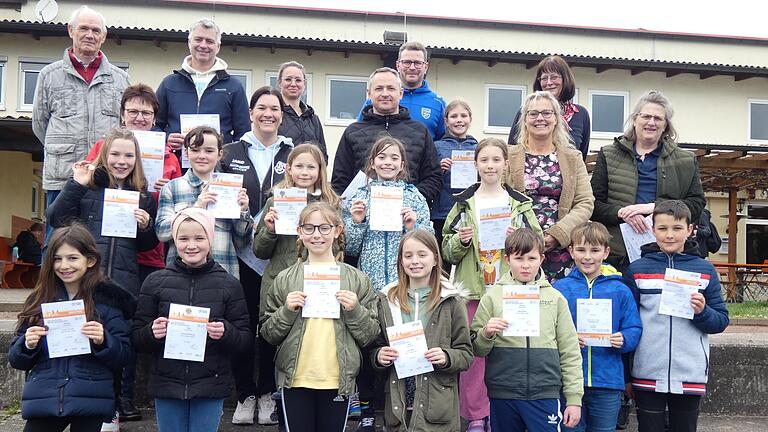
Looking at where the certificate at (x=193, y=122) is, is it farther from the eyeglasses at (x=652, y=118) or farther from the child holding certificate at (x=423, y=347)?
the eyeglasses at (x=652, y=118)

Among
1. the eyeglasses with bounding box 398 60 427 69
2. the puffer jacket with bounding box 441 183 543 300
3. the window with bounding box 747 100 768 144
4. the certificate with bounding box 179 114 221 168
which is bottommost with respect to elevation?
the puffer jacket with bounding box 441 183 543 300

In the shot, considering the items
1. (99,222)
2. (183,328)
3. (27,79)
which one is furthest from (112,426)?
(27,79)

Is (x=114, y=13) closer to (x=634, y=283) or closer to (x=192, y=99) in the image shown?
(x=192, y=99)

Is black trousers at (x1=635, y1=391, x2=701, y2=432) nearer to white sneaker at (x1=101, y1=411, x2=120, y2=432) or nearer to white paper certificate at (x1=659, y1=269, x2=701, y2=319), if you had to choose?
white paper certificate at (x1=659, y1=269, x2=701, y2=319)

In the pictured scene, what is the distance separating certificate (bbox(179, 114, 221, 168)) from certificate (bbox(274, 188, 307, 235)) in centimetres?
128

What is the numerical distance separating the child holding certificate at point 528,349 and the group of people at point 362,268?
0.04 feet

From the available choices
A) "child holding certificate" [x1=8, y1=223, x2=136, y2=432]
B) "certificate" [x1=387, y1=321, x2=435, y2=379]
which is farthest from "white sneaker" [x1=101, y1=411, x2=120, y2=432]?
"certificate" [x1=387, y1=321, x2=435, y2=379]

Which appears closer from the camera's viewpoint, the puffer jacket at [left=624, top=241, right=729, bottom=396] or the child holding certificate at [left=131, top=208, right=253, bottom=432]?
the child holding certificate at [left=131, top=208, right=253, bottom=432]

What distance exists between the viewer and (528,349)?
418cm

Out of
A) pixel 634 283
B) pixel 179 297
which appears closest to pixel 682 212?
pixel 634 283

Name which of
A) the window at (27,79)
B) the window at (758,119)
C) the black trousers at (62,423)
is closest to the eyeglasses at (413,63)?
the black trousers at (62,423)

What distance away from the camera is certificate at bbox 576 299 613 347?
4.36 metres

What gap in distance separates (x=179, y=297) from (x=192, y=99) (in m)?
2.38

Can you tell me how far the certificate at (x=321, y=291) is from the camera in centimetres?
403
